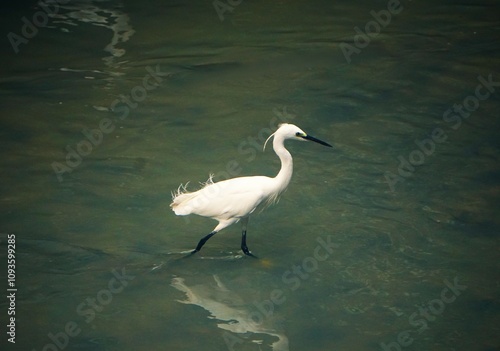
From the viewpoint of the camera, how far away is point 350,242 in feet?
23.0

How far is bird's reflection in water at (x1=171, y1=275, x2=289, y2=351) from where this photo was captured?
5703mm

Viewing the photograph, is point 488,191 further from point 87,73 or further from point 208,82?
point 87,73

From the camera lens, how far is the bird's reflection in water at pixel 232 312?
570 cm

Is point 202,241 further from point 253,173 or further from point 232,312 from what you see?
point 253,173

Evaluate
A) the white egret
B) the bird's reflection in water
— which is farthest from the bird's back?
the bird's reflection in water

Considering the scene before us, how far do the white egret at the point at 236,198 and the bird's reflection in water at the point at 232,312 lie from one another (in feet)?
1.57

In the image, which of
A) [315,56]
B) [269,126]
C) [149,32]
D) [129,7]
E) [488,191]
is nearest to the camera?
[488,191]

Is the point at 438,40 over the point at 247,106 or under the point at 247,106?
over

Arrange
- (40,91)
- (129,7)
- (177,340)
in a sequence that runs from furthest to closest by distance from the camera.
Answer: (129,7) → (40,91) → (177,340)

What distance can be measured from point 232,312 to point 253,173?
2.61 meters

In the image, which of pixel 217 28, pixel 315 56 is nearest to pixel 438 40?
pixel 315 56

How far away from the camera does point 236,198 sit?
6.57 m

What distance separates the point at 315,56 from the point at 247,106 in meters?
2.09

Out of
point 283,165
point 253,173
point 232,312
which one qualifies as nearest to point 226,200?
point 283,165
